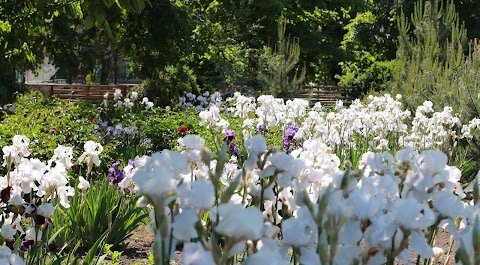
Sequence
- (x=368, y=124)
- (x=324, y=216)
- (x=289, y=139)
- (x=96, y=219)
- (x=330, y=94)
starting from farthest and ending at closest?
(x=330, y=94) → (x=368, y=124) → (x=289, y=139) → (x=96, y=219) → (x=324, y=216)

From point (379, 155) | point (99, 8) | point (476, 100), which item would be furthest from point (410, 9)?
point (379, 155)

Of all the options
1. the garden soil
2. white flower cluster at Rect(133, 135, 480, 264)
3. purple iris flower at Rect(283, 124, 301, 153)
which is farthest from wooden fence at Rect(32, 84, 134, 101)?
white flower cluster at Rect(133, 135, 480, 264)

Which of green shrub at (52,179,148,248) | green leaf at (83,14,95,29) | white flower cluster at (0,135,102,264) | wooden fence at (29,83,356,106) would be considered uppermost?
green leaf at (83,14,95,29)

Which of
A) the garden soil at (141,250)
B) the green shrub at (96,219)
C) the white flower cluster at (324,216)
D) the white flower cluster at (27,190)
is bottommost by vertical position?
the garden soil at (141,250)

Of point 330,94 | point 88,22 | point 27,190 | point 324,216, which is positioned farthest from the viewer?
point 330,94

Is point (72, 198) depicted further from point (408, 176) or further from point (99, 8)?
point (408, 176)

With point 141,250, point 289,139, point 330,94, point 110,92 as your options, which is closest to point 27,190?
point 141,250

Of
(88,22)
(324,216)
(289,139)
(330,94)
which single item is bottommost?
(330,94)

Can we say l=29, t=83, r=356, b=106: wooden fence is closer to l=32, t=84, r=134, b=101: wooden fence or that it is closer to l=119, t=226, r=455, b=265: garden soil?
l=32, t=84, r=134, b=101: wooden fence

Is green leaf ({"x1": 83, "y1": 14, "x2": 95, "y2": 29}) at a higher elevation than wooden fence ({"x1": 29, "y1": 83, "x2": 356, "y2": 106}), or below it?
higher

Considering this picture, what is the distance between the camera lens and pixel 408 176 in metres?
1.54

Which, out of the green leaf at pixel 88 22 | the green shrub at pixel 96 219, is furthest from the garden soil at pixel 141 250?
the green leaf at pixel 88 22

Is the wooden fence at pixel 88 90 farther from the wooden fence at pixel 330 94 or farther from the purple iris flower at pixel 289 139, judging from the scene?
the purple iris flower at pixel 289 139

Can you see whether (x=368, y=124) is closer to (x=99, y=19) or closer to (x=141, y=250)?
(x=141, y=250)
